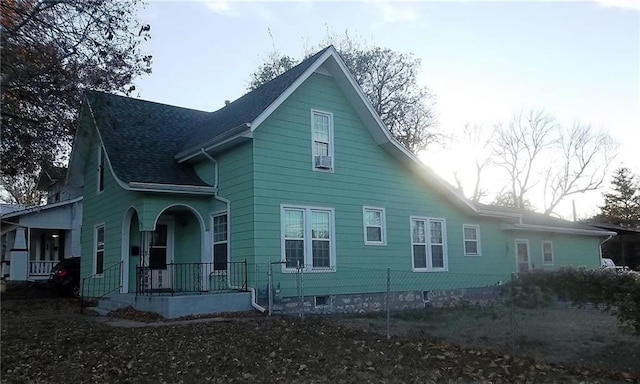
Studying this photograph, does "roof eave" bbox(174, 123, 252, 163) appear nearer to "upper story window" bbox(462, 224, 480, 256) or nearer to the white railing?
"upper story window" bbox(462, 224, 480, 256)

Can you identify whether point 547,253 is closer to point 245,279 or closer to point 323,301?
point 323,301

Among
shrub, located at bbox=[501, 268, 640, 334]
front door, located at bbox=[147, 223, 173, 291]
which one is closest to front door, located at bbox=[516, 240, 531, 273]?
shrub, located at bbox=[501, 268, 640, 334]

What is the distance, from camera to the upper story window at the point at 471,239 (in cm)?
1886

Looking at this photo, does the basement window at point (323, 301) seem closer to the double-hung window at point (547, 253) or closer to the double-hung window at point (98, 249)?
the double-hung window at point (98, 249)

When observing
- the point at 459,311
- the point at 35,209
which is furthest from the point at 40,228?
the point at 459,311

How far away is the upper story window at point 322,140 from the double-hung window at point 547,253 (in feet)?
39.9

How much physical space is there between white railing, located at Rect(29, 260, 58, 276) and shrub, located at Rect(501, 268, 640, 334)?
23131 millimetres

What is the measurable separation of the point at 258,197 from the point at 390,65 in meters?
22.5

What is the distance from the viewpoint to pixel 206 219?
1467 cm

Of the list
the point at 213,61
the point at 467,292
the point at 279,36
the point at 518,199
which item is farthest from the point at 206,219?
the point at 518,199

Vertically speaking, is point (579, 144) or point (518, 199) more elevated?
point (579, 144)

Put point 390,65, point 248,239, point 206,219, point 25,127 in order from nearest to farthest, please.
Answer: point 25,127, point 248,239, point 206,219, point 390,65

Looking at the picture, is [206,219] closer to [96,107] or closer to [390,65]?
[96,107]

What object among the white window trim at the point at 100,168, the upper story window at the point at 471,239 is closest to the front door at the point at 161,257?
the white window trim at the point at 100,168
